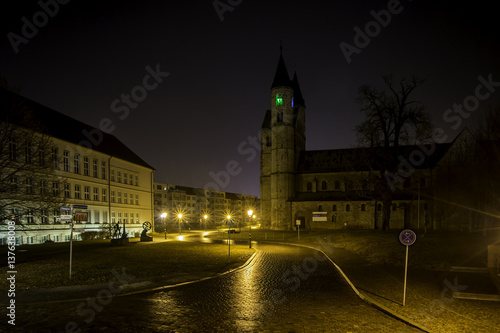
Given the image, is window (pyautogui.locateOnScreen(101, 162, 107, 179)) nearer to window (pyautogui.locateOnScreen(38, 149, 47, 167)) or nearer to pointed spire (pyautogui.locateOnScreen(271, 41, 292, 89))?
window (pyautogui.locateOnScreen(38, 149, 47, 167))

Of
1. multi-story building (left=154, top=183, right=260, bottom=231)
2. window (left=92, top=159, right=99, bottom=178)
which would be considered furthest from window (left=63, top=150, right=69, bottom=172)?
multi-story building (left=154, top=183, right=260, bottom=231)

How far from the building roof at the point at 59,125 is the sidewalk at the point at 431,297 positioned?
17840 mm

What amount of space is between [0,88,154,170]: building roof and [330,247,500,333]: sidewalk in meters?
17.8

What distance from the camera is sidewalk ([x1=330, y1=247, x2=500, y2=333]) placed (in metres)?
7.90

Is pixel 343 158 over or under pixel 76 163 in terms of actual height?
over

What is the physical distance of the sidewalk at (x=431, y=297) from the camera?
790 cm

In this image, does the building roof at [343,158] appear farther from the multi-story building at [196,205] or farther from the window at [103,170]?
the multi-story building at [196,205]

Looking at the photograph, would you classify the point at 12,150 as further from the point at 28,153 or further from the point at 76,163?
the point at 76,163

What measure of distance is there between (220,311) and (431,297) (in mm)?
6745

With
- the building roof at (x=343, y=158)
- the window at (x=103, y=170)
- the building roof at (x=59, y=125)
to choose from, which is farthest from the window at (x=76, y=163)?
the building roof at (x=343, y=158)

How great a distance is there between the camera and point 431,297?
10109 mm

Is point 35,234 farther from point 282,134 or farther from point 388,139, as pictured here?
point 282,134

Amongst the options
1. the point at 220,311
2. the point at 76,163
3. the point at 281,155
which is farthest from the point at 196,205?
the point at 220,311

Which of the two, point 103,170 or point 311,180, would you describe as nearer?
point 103,170
